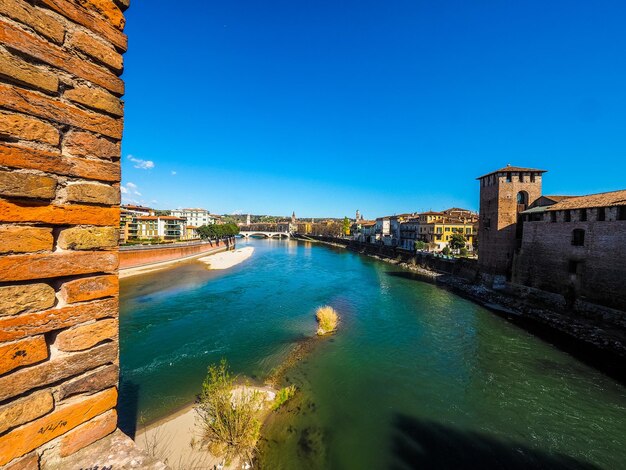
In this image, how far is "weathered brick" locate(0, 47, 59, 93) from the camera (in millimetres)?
1534

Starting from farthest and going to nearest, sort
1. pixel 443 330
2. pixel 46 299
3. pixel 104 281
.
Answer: pixel 443 330, pixel 104 281, pixel 46 299

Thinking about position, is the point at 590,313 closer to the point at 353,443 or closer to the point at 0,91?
the point at 353,443

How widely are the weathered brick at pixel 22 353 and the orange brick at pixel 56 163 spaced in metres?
1.01

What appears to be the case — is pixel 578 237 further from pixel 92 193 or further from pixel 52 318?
pixel 52 318

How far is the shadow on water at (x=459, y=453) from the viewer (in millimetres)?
8078

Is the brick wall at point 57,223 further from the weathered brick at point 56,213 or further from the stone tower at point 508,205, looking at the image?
the stone tower at point 508,205

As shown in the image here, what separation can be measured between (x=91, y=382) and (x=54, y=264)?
0.86 metres

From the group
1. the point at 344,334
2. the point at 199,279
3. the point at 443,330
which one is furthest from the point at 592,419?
the point at 199,279

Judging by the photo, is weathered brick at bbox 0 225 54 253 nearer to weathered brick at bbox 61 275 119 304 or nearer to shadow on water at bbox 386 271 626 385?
weathered brick at bbox 61 275 119 304

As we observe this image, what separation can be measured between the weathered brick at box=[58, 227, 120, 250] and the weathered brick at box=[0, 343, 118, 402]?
71 centimetres

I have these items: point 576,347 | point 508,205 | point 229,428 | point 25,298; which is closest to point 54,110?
point 25,298

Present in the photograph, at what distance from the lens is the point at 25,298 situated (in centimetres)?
162

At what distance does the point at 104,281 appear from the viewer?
78.2 inches

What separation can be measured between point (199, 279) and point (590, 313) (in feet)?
115
